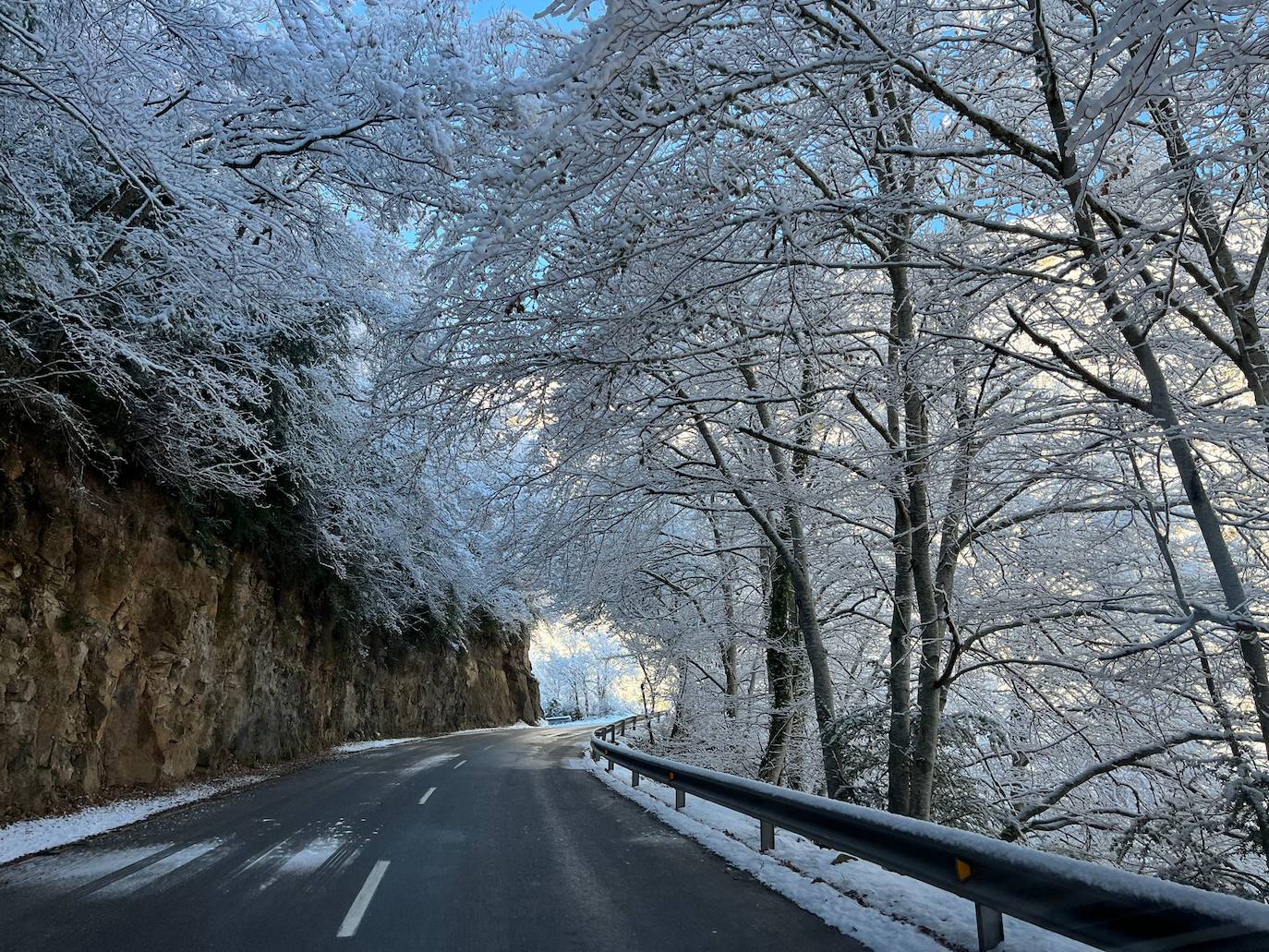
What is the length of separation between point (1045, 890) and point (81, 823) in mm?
10212

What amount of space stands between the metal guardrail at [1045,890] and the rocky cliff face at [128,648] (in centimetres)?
971

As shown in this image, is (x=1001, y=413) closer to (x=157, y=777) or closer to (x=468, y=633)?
(x=157, y=777)

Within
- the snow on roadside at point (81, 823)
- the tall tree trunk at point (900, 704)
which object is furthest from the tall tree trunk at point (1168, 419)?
the snow on roadside at point (81, 823)

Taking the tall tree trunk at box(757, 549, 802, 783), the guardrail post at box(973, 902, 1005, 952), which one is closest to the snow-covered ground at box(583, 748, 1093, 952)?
the guardrail post at box(973, 902, 1005, 952)

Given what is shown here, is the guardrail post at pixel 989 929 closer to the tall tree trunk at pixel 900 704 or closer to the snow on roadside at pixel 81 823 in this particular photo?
the tall tree trunk at pixel 900 704

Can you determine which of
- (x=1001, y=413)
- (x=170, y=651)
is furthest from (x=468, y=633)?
(x=1001, y=413)

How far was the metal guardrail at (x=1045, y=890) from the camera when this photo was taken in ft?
8.74

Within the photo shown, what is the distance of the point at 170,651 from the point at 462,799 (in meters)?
6.23

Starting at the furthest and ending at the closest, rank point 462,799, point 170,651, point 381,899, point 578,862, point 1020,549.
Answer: point 170,651 < point 462,799 < point 1020,549 < point 578,862 < point 381,899

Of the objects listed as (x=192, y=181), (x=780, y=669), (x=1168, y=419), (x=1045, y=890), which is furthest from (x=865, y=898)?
(x=780, y=669)

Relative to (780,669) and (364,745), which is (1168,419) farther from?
(364,745)

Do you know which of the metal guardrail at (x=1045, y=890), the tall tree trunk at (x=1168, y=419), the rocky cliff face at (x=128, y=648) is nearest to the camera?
the metal guardrail at (x=1045, y=890)

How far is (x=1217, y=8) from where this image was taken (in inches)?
102

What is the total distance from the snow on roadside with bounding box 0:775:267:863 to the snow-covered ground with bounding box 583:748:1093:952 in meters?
6.63
